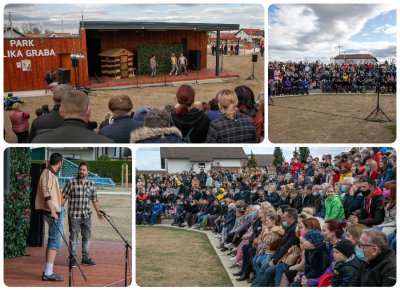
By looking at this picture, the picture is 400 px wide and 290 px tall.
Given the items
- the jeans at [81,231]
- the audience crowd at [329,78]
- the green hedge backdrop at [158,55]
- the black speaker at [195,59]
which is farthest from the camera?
the black speaker at [195,59]

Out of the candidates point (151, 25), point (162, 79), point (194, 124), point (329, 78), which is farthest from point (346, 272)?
point (162, 79)

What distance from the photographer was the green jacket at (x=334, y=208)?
4.46m

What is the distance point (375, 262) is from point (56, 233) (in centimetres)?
240

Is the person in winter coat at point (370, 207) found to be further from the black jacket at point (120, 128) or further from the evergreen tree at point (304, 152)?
the black jacket at point (120, 128)

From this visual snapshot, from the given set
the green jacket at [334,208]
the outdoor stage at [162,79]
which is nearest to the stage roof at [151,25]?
the outdoor stage at [162,79]

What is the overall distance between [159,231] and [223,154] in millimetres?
883

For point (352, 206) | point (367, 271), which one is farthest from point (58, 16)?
point (367, 271)

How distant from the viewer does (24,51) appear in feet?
22.4

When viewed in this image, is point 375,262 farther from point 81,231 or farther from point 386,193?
point 81,231

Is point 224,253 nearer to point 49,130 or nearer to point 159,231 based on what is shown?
point 159,231

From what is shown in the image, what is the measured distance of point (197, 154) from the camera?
4.22 metres

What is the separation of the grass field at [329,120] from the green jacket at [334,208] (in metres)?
0.55

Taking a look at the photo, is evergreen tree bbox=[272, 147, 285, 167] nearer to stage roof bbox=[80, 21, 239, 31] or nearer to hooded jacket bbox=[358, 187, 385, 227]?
hooded jacket bbox=[358, 187, 385, 227]

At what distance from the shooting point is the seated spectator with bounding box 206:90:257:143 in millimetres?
4004
